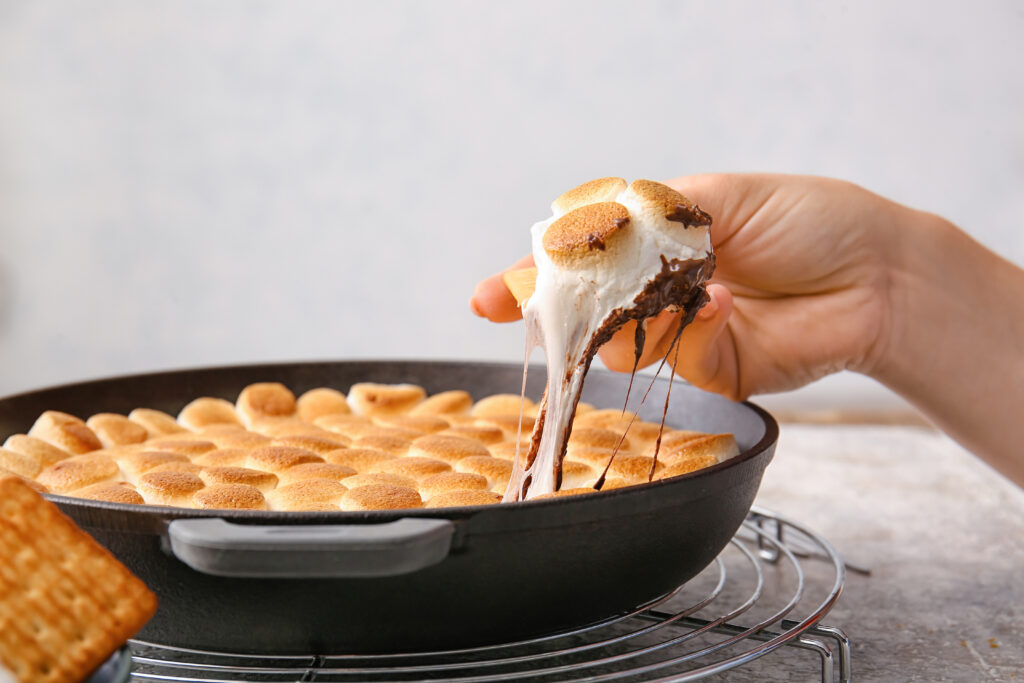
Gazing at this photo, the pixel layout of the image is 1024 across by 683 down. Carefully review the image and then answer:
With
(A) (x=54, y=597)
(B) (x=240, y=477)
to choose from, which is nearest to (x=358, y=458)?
(B) (x=240, y=477)

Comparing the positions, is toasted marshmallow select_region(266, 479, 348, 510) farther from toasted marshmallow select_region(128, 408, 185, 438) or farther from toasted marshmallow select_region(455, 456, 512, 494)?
toasted marshmallow select_region(128, 408, 185, 438)

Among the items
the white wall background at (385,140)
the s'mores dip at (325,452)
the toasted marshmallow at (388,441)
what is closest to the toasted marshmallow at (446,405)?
the s'mores dip at (325,452)

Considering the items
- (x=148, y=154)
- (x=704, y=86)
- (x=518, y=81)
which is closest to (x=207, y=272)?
(x=148, y=154)

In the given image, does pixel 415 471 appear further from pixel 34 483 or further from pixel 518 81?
pixel 518 81

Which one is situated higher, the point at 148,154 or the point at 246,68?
the point at 246,68

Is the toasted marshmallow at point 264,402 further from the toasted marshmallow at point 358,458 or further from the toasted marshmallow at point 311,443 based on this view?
the toasted marshmallow at point 358,458

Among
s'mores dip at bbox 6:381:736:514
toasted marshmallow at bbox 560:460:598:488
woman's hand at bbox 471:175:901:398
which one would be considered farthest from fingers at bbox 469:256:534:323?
toasted marshmallow at bbox 560:460:598:488
